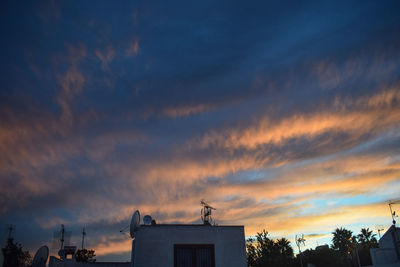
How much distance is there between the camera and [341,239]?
82.6 m

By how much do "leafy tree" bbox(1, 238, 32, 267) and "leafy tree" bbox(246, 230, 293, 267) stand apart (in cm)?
4516

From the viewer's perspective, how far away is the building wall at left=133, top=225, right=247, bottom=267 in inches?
961

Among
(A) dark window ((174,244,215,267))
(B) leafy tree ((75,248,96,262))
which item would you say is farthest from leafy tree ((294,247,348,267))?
(A) dark window ((174,244,215,267))

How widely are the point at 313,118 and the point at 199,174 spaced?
488 inches

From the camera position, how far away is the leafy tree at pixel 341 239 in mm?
80812

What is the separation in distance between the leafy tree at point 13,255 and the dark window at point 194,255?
1971 inches

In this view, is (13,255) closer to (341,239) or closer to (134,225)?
(134,225)

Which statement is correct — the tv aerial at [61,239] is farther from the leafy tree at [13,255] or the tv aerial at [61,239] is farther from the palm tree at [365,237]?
the palm tree at [365,237]

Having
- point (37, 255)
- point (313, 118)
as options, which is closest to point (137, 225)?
point (37, 255)

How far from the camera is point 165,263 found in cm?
2428

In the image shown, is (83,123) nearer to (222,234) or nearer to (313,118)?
(222,234)

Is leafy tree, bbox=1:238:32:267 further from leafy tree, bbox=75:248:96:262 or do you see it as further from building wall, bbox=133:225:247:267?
building wall, bbox=133:225:247:267

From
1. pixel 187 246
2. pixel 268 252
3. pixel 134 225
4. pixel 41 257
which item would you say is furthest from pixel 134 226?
pixel 268 252

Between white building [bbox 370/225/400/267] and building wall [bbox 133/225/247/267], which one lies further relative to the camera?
white building [bbox 370/225/400/267]
